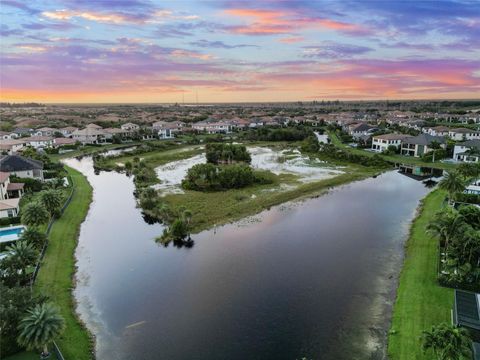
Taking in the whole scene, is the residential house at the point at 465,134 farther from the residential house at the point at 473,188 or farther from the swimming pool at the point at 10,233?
the swimming pool at the point at 10,233

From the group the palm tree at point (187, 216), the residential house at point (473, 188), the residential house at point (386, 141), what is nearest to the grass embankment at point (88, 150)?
the palm tree at point (187, 216)

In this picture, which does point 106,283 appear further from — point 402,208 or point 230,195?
point 402,208

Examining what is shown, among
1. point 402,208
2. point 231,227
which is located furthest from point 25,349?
point 402,208

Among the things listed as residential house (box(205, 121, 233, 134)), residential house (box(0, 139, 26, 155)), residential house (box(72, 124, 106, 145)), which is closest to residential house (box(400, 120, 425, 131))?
residential house (box(205, 121, 233, 134))

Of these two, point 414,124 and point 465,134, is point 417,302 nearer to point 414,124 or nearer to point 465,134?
point 465,134

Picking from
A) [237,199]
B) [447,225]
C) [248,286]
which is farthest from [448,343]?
[237,199]

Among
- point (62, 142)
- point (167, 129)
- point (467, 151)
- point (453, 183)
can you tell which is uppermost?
point (167, 129)
